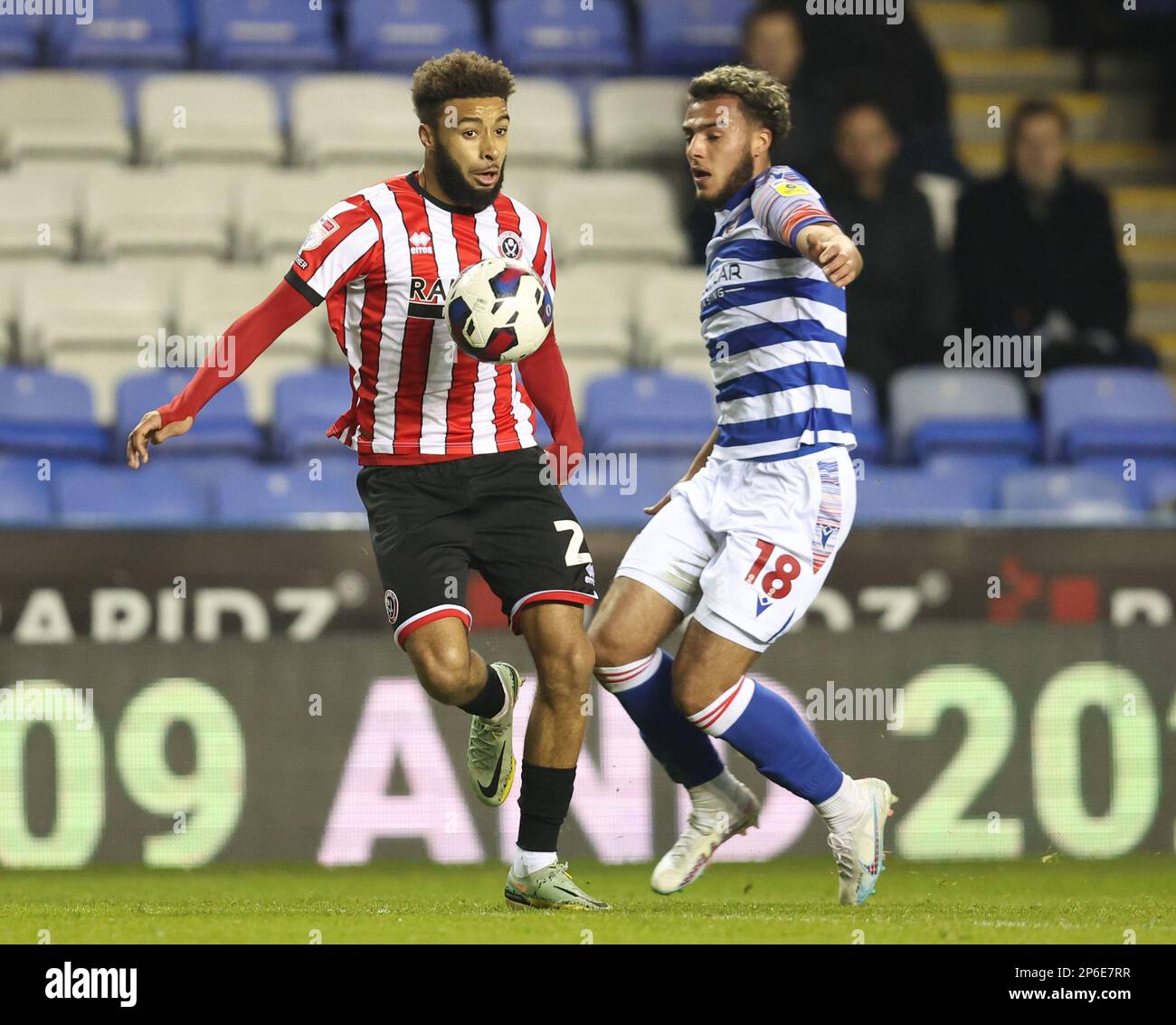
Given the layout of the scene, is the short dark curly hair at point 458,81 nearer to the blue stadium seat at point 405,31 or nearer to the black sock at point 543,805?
the black sock at point 543,805

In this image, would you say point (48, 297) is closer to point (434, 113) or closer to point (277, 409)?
point (277, 409)

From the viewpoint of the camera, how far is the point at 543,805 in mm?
5285

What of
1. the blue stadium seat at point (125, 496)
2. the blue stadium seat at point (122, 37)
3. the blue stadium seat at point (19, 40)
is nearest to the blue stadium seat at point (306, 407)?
the blue stadium seat at point (125, 496)

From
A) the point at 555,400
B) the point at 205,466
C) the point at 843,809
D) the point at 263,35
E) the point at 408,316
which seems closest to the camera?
the point at 408,316

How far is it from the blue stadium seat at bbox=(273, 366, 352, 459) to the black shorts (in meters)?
3.25

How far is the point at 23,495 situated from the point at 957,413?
4.59 metres

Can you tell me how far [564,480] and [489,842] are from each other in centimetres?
192

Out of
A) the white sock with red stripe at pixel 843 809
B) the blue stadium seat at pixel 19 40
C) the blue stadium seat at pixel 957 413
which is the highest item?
the blue stadium seat at pixel 19 40

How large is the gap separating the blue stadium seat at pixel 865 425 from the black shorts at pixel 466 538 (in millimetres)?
4010

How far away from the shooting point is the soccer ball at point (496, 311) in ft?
16.7

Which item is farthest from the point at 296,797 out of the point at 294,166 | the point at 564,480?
the point at 294,166

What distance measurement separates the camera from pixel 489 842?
710 cm

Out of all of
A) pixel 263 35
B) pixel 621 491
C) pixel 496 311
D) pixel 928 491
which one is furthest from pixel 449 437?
pixel 263 35

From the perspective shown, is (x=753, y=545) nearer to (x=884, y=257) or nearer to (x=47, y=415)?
(x=47, y=415)
